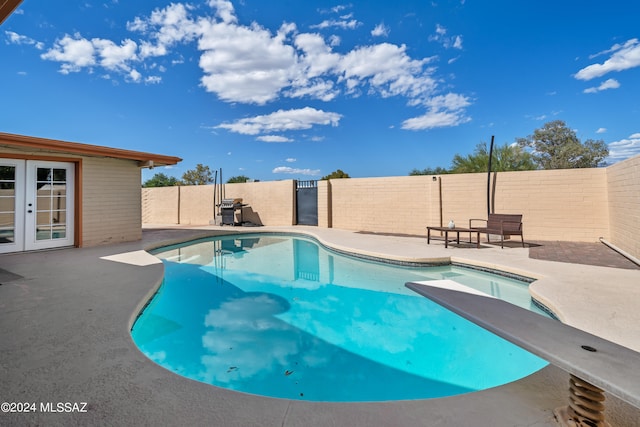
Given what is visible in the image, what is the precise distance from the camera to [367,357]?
108 inches

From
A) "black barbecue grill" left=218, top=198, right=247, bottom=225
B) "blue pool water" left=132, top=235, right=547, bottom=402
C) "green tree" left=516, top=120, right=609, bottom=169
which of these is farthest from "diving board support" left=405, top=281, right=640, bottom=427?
"green tree" left=516, top=120, right=609, bottom=169

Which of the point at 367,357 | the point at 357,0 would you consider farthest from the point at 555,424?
the point at 357,0

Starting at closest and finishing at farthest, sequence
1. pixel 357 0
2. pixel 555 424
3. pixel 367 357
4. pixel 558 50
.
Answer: pixel 555 424 < pixel 367 357 < pixel 357 0 < pixel 558 50

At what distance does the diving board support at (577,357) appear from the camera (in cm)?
107

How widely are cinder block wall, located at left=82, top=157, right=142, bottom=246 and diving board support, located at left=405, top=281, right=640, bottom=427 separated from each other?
27.8ft

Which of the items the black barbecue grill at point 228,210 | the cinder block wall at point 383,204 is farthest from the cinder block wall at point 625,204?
the black barbecue grill at point 228,210

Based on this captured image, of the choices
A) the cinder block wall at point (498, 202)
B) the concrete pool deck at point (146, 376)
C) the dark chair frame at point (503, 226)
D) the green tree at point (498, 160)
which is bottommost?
the concrete pool deck at point (146, 376)

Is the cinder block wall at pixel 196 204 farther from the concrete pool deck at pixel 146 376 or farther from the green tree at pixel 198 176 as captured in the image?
the green tree at pixel 198 176

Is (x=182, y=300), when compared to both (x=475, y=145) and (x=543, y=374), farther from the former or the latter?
(x=475, y=145)

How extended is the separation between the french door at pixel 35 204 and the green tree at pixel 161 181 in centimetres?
2770

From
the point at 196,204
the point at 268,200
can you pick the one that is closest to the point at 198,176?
the point at 196,204

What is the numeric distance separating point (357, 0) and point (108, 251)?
10.5 m

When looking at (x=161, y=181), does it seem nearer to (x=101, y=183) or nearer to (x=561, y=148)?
(x=101, y=183)

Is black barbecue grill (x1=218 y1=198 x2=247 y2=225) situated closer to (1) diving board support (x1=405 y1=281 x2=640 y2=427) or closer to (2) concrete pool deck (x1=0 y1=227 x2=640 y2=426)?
(2) concrete pool deck (x1=0 y1=227 x2=640 y2=426)
